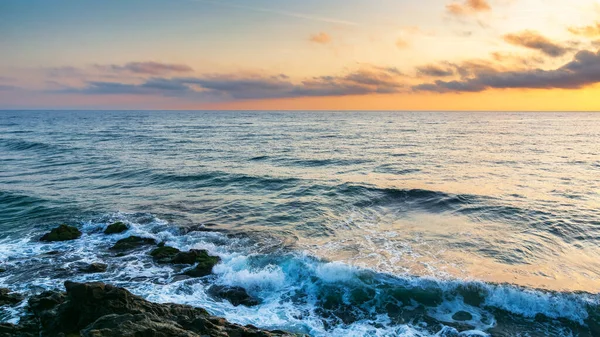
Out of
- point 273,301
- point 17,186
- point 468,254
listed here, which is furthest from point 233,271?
point 17,186

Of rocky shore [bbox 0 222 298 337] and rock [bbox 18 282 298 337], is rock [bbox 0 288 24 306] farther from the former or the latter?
rock [bbox 18 282 298 337]

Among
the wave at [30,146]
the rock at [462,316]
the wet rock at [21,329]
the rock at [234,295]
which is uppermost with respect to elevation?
the wave at [30,146]

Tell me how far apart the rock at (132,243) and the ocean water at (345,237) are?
911 mm

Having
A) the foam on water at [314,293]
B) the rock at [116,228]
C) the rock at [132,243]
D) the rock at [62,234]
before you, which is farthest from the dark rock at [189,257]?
the rock at [62,234]

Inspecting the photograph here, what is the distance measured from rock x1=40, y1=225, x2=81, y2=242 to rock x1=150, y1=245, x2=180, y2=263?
5.27m

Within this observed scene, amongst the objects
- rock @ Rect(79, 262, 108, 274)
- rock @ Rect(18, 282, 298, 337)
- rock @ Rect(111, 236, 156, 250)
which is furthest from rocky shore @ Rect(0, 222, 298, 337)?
rock @ Rect(111, 236, 156, 250)

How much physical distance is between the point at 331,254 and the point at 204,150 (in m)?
38.0

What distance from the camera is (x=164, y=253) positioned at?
1644cm

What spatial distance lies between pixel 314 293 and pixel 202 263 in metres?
5.07

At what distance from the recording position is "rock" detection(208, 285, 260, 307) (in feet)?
42.0

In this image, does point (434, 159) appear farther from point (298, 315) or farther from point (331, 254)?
point (298, 315)

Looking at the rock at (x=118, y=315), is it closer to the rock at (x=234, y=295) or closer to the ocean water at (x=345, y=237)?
the ocean water at (x=345, y=237)

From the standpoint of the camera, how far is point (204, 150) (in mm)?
50812

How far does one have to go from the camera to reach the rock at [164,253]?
16044 millimetres
